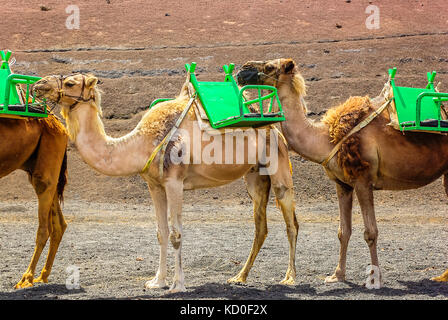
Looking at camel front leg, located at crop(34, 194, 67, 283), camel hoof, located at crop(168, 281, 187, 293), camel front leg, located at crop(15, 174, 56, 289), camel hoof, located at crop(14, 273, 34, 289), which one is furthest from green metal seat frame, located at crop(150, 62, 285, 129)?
camel hoof, located at crop(14, 273, 34, 289)

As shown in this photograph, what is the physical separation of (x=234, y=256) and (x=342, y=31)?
120 ft

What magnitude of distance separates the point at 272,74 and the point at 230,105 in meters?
0.90

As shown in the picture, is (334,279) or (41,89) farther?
(334,279)

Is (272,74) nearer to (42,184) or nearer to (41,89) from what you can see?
(41,89)

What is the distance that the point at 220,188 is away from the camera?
23484 mm

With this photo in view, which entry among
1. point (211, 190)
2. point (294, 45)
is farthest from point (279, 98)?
point (294, 45)

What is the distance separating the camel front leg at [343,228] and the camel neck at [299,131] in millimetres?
636

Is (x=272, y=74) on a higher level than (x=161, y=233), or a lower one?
higher

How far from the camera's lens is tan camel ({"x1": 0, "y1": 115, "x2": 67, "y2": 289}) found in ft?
29.0

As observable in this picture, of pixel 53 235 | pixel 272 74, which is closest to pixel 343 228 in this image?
Answer: pixel 272 74

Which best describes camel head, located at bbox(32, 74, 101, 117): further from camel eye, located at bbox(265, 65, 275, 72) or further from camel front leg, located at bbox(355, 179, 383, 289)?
camel front leg, located at bbox(355, 179, 383, 289)

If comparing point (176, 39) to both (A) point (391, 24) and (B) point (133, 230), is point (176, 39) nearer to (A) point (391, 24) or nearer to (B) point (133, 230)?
(A) point (391, 24)

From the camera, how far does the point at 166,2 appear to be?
52.9 meters

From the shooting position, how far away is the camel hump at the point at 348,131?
8867mm
